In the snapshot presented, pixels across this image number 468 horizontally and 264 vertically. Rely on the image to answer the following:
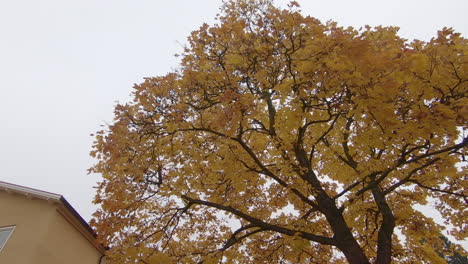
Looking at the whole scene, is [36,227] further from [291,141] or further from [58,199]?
[291,141]

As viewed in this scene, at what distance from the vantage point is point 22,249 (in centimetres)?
1073

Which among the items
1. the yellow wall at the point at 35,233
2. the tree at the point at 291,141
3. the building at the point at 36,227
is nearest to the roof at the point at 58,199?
the building at the point at 36,227

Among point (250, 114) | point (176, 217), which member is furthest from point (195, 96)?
point (176, 217)

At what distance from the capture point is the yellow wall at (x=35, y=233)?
10.7 metres

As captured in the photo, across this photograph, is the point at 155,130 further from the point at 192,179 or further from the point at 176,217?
the point at 176,217

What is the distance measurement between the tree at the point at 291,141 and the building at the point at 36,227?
4.33 metres

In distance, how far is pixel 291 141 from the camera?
852 centimetres

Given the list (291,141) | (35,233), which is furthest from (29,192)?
(291,141)

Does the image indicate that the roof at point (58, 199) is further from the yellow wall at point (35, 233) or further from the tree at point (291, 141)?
the tree at point (291, 141)

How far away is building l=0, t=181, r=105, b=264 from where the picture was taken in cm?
1073

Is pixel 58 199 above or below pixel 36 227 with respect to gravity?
above

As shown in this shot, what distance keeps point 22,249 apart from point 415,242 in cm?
1237

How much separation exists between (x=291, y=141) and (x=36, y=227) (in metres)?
9.33

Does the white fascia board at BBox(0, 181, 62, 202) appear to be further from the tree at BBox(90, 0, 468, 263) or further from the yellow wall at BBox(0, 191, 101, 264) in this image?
the tree at BBox(90, 0, 468, 263)
